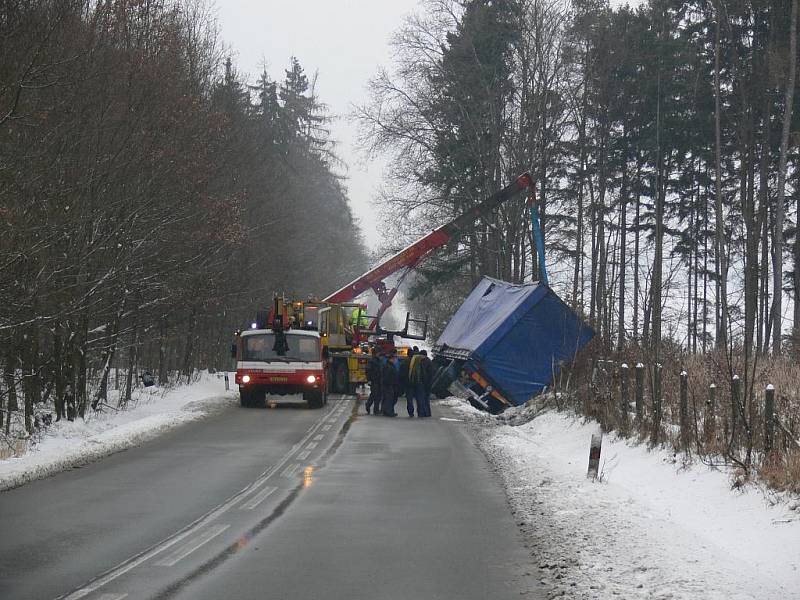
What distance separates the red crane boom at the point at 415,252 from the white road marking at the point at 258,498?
22.2 metres

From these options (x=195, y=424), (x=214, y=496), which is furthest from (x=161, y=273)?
(x=214, y=496)

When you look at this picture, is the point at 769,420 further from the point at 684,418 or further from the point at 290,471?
the point at 290,471

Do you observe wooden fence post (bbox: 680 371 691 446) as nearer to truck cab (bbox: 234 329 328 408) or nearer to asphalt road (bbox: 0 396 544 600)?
asphalt road (bbox: 0 396 544 600)

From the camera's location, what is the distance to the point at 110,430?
816 inches

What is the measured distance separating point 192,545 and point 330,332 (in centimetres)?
2510

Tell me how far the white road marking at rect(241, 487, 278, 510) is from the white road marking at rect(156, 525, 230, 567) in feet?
4.36

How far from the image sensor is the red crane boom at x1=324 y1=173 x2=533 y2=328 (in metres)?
35.5

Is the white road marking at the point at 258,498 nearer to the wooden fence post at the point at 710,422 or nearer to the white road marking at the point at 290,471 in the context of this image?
the white road marking at the point at 290,471

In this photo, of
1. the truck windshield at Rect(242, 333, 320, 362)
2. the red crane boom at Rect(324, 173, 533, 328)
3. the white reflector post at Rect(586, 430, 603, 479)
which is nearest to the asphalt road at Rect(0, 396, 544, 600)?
the white reflector post at Rect(586, 430, 603, 479)

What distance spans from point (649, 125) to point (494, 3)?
28.7ft

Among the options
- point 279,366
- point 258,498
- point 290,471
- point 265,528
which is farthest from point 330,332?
point 265,528

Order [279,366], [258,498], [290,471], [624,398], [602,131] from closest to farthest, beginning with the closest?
[258,498] → [290,471] → [624,398] → [279,366] → [602,131]

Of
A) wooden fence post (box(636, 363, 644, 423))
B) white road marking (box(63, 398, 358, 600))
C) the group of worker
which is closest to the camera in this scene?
white road marking (box(63, 398, 358, 600))

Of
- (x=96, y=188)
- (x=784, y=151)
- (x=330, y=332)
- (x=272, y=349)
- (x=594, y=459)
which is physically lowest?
(x=594, y=459)
